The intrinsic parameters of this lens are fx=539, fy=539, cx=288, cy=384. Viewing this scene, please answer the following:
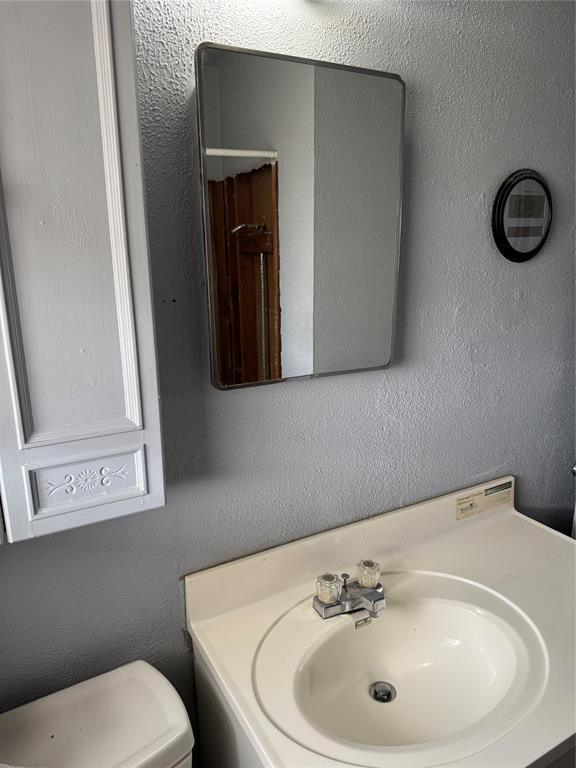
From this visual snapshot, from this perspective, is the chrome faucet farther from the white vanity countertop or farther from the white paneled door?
the white paneled door

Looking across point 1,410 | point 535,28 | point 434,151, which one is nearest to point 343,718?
point 1,410

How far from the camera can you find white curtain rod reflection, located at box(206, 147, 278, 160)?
2.90 ft

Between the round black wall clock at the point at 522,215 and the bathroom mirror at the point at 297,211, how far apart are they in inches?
12.8

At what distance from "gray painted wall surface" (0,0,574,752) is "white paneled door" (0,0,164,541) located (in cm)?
19

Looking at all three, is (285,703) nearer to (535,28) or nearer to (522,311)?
(522,311)

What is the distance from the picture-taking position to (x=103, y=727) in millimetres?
845

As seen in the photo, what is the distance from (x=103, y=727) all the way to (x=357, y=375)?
773 millimetres

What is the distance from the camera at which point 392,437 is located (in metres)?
1.24

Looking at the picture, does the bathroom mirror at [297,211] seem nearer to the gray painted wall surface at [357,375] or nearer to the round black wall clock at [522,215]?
the gray painted wall surface at [357,375]

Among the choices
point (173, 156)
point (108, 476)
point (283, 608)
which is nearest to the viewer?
point (108, 476)

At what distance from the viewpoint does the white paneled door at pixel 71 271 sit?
636 millimetres

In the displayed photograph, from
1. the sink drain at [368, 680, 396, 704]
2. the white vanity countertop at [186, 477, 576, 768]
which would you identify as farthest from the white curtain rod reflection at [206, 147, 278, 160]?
the sink drain at [368, 680, 396, 704]

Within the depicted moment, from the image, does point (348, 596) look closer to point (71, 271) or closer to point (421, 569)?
point (421, 569)

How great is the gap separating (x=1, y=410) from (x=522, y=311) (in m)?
1.22
